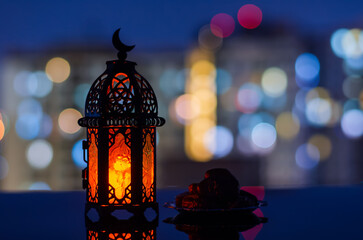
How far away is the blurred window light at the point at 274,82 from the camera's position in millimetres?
26047

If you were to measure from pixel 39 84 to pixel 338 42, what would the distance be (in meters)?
15.4

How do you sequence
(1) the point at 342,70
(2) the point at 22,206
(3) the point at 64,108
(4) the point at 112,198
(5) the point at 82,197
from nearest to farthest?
(4) the point at 112,198, (2) the point at 22,206, (5) the point at 82,197, (1) the point at 342,70, (3) the point at 64,108

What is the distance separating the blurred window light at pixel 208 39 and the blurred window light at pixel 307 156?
6816 millimetres

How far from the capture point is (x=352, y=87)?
23750 mm

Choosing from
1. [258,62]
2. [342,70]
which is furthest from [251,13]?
[342,70]

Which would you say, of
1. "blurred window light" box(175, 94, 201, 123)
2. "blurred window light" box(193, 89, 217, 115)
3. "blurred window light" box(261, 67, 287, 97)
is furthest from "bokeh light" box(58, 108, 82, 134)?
"blurred window light" box(261, 67, 287, 97)

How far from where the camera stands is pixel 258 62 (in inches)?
1045

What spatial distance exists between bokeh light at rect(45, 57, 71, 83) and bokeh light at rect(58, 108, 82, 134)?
181 cm

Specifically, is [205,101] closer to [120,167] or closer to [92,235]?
[120,167]

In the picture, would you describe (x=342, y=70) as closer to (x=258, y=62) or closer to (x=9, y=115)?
→ (x=258, y=62)

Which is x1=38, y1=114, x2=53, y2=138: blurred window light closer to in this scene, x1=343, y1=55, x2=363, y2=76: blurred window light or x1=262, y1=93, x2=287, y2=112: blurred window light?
x1=262, y1=93, x2=287, y2=112: blurred window light

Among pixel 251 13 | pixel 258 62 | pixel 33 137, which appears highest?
pixel 251 13

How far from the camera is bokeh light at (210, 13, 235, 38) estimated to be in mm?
24391

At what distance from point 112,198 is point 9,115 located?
1085 inches
